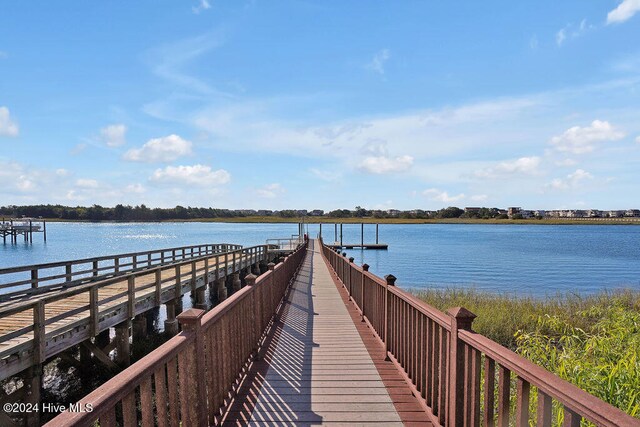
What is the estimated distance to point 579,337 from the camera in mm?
8453

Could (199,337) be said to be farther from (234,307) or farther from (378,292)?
(378,292)

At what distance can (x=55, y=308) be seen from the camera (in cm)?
1026

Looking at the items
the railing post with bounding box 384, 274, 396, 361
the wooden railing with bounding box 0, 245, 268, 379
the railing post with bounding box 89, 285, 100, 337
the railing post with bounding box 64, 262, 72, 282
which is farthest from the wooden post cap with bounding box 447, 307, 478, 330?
the railing post with bounding box 64, 262, 72, 282

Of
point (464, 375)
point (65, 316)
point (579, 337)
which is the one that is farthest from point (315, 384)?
point (579, 337)

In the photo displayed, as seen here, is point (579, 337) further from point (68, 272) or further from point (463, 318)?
point (68, 272)

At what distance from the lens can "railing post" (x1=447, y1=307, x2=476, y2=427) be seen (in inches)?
130

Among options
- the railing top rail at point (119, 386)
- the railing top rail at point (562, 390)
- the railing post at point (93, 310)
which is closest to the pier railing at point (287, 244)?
the railing post at point (93, 310)

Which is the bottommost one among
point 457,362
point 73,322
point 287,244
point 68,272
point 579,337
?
point 287,244

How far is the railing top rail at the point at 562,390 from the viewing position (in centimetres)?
167

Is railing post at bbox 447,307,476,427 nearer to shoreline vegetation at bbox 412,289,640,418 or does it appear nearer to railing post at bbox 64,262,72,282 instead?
shoreline vegetation at bbox 412,289,640,418

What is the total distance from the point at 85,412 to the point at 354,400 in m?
3.41

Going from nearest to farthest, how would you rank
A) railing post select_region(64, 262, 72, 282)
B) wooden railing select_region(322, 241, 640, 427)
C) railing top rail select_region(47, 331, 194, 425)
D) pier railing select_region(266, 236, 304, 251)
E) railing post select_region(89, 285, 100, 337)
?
railing top rail select_region(47, 331, 194, 425) → wooden railing select_region(322, 241, 640, 427) → railing post select_region(89, 285, 100, 337) → railing post select_region(64, 262, 72, 282) → pier railing select_region(266, 236, 304, 251)

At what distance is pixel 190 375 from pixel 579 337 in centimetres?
828

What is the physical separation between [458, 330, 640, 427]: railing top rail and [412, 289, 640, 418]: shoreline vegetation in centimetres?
213
